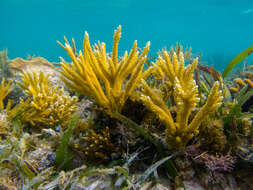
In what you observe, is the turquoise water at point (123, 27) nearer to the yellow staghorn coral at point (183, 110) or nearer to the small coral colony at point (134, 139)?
the small coral colony at point (134, 139)

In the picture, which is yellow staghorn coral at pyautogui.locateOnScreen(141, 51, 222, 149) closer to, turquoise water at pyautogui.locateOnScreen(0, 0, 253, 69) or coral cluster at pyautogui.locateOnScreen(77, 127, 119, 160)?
coral cluster at pyautogui.locateOnScreen(77, 127, 119, 160)

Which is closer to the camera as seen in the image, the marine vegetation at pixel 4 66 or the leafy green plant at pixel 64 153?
the leafy green plant at pixel 64 153

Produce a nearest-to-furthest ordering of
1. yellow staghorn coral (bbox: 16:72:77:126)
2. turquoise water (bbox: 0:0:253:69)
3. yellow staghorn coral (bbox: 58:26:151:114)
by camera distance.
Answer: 1. yellow staghorn coral (bbox: 58:26:151:114)
2. yellow staghorn coral (bbox: 16:72:77:126)
3. turquoise water (bbox: 0:0:253:69)

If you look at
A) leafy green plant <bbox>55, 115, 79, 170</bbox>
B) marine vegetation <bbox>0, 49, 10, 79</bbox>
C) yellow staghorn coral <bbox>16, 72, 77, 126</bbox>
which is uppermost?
marine vegetation <bbox>0, 49, 10, 79</bbox>

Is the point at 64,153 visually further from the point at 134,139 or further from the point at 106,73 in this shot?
the point at 106,73

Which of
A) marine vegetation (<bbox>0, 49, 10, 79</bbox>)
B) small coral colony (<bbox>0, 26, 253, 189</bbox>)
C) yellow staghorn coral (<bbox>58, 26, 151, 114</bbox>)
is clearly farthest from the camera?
marine vegetation (<bbox>0, 49, 10, 79</bbox>)

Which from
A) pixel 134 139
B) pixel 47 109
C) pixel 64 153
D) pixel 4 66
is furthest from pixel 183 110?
pixel 4 66

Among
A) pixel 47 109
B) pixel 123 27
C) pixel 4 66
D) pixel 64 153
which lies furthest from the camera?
pixel 123 27

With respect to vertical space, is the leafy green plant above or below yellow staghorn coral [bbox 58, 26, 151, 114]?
below

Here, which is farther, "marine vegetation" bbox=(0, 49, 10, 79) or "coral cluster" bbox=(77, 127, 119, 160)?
"marine vegetation" bbox=(0, 49, 10, 79)

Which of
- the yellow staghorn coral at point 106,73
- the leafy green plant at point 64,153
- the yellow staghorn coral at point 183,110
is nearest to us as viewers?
the yellow staghorn coral at point 183,110

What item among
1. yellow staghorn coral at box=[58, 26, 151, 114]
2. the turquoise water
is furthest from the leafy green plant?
the turquoise water

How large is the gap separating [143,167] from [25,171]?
3.71 ft

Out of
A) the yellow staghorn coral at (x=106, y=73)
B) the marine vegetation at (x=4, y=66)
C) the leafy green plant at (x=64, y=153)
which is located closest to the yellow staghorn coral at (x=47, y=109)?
the yellow staghorn coral at (x=106, y=73)
